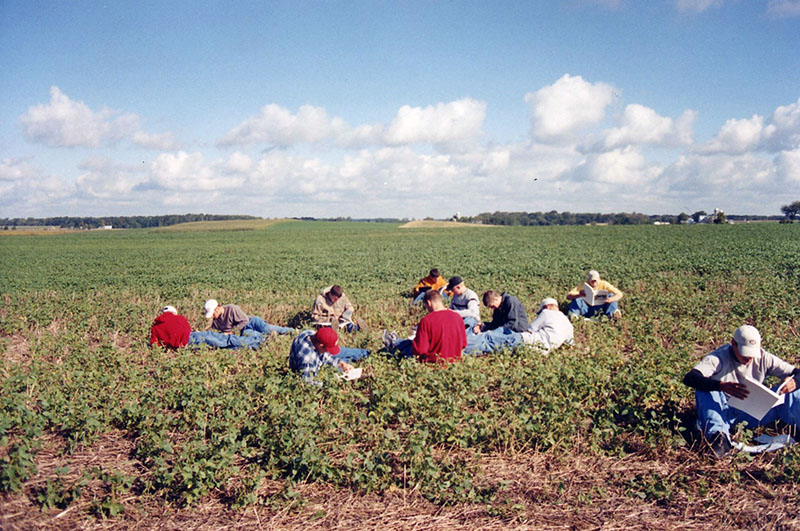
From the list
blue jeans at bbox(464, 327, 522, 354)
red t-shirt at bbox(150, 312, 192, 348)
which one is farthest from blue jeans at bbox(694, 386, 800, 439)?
red t-shirt at bbox(150, 312, 192, 348)

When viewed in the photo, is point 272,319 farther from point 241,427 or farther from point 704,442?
point 704,442

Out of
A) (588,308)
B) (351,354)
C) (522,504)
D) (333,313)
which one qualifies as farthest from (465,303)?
(522,504)

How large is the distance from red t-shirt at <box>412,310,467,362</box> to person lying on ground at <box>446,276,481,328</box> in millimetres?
2455

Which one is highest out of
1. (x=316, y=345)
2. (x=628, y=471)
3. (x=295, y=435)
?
(x=316, y=345)

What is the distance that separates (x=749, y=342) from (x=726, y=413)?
842 millimetres

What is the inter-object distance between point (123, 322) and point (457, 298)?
7.44 m

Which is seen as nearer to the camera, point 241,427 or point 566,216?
point 241,427

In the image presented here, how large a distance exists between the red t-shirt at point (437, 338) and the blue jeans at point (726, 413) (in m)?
2.88

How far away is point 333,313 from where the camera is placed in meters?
10.1

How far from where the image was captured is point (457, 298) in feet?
32.0

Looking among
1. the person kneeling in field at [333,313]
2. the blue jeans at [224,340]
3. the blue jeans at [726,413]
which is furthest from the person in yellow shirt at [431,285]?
the blue jeans at [726,413]

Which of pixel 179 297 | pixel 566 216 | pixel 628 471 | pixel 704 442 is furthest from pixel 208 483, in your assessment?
pixel 566 216

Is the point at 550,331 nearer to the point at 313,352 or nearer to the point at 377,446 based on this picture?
the point at 313,352

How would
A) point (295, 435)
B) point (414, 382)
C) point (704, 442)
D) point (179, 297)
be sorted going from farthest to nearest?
point (179, 297) < point (414, 382) < point (704, 442) < point (295, 435)
